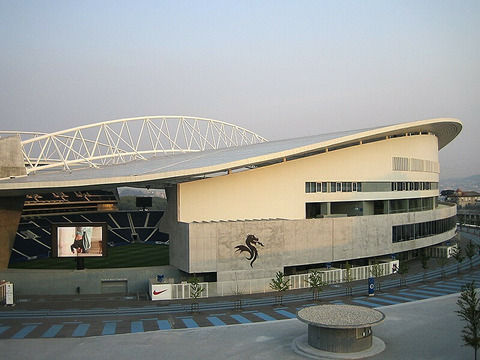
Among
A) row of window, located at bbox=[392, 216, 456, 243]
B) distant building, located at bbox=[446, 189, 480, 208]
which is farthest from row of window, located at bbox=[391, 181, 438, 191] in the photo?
distant building, located at bbox=[446, 189, 480, 208]

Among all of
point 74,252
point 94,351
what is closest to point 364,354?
point 94,351

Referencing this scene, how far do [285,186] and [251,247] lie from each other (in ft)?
24.7

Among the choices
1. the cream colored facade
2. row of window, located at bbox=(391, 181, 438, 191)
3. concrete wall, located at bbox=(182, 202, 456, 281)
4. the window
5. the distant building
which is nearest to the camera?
concrete wall, located at bbox=(182, 202, 456, 281)

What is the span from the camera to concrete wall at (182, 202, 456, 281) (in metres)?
38.5

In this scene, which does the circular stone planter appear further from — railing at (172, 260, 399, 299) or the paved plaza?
railing at (172, 260, 399, 299)

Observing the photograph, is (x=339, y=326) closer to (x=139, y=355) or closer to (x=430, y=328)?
(x=430, y=328)

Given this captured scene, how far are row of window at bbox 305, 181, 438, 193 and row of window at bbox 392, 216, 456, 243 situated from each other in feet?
13.7

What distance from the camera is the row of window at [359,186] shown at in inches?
1805

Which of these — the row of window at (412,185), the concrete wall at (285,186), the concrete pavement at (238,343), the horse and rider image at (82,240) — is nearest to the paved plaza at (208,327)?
the concrete pavement at (238,343)

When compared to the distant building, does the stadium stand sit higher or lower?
lower

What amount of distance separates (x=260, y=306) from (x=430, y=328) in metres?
11.8

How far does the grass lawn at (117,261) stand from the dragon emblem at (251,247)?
11806 mm

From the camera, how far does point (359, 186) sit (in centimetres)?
4850

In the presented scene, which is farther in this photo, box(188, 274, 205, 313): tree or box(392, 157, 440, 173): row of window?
box(392, 157, 440, 173): row of window
